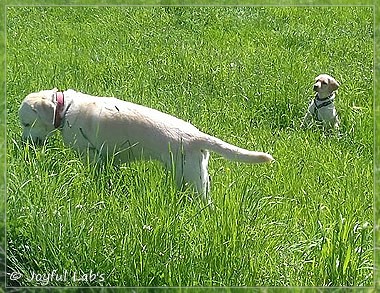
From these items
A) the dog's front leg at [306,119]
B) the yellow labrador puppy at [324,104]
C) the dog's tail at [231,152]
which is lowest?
the dog's tail at [231,152]

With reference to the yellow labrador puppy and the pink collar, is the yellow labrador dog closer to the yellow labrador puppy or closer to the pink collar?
the pink collar

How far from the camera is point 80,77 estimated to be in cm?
459

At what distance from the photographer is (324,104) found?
178 inches

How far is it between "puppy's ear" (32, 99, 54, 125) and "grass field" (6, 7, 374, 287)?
0.42 ft

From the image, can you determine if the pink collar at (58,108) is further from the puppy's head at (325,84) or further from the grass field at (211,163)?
the puppy's head at (325,84)

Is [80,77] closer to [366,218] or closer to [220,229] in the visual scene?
[220,229]

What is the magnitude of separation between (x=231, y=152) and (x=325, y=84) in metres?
0.86

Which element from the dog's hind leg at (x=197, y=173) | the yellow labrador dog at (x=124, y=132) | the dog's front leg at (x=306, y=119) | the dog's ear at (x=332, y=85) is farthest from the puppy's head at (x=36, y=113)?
the dog's ear at (x=332, y=85)

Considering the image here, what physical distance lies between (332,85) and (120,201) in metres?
1.49

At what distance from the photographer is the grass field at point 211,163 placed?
155 inches

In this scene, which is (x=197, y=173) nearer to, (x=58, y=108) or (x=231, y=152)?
(x=231, y=152)

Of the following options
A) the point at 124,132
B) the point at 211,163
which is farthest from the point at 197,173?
the point at 124,132

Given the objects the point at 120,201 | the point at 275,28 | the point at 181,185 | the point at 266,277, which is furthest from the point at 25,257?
the point at 275,28

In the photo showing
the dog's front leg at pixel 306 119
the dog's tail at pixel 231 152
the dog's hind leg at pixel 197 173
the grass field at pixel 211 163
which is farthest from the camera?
the dog's front leg at pixel 306 119
